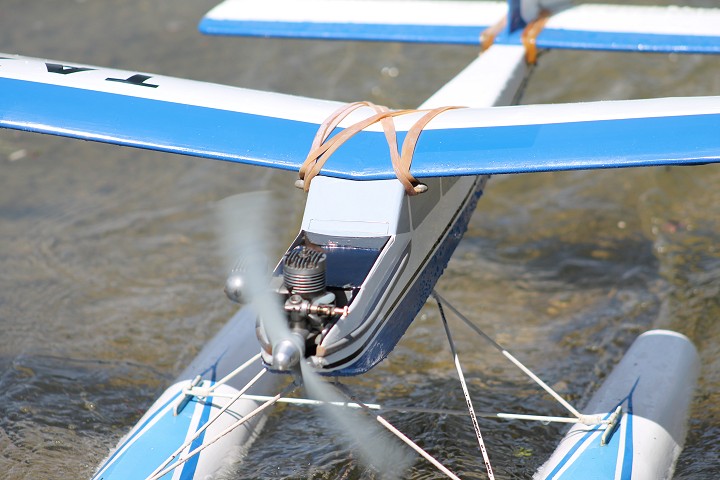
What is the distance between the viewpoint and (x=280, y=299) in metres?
4.30

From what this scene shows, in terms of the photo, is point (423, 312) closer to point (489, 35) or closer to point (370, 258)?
point (489, 35)

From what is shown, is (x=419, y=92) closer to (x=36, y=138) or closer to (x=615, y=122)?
(x=36, y=138)

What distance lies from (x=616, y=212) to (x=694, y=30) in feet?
7.65

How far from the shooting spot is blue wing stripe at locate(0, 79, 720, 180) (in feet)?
15.5

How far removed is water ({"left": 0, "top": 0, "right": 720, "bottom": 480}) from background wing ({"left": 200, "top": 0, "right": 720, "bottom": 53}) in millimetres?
1951

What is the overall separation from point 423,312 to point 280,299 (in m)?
3.19

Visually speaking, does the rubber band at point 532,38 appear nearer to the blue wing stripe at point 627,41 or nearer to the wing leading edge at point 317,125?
the blue wing stripe at point 627,41

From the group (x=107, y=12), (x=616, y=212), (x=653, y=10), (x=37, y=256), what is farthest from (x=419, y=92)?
(x=107, y=12)

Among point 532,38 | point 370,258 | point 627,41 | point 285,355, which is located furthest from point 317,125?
point 627,41

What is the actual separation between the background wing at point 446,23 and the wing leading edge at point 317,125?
1.83 m

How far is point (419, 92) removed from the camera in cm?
1137

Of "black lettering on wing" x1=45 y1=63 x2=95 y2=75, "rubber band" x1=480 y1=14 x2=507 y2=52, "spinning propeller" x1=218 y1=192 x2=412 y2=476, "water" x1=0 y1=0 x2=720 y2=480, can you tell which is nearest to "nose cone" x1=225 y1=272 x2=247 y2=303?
"spinning propeller" x1=218 y1=192 x2=412 y2=476

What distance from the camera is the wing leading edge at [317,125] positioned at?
4.79m

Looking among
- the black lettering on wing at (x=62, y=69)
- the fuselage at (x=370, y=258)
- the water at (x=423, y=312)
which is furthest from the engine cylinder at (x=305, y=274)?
the black lettering on wing at (x=62, y=69)
